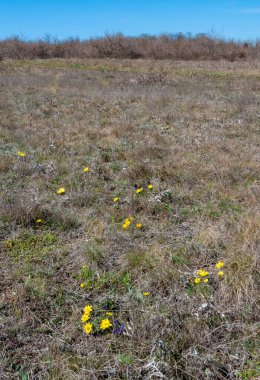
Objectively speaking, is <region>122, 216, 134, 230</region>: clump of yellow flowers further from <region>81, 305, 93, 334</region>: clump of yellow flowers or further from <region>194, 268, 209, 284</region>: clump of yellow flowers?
<region>81, 305, 93, 334</region>: clump of yellow flowers

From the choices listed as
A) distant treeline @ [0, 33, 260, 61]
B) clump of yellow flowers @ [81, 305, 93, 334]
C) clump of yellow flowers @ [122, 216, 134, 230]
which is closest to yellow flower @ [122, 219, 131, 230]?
clump of yellow flowers @ [122, 216, 134, 230]

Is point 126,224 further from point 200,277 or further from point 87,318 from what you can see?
point 87,318

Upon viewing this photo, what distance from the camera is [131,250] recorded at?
3348 mm

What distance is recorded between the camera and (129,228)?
3742 mm

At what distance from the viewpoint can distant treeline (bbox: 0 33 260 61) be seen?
27.5 metres

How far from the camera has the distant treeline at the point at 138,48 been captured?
2750 centimetres

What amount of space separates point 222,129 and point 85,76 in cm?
1203

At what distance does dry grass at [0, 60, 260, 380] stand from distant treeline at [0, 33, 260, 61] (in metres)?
21.8

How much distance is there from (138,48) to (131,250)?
2829 cm

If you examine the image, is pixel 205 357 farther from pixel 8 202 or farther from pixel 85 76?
pixel 85 76

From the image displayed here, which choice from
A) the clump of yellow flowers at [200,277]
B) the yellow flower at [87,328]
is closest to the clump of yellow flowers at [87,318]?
the yellow flower at [87,328]

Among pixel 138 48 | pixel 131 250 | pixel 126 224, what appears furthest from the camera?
pixel 138 48

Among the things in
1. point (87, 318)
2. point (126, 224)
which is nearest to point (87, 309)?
point (87, 318)

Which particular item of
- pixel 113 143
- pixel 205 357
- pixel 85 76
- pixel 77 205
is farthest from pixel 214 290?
pixel 85 76
